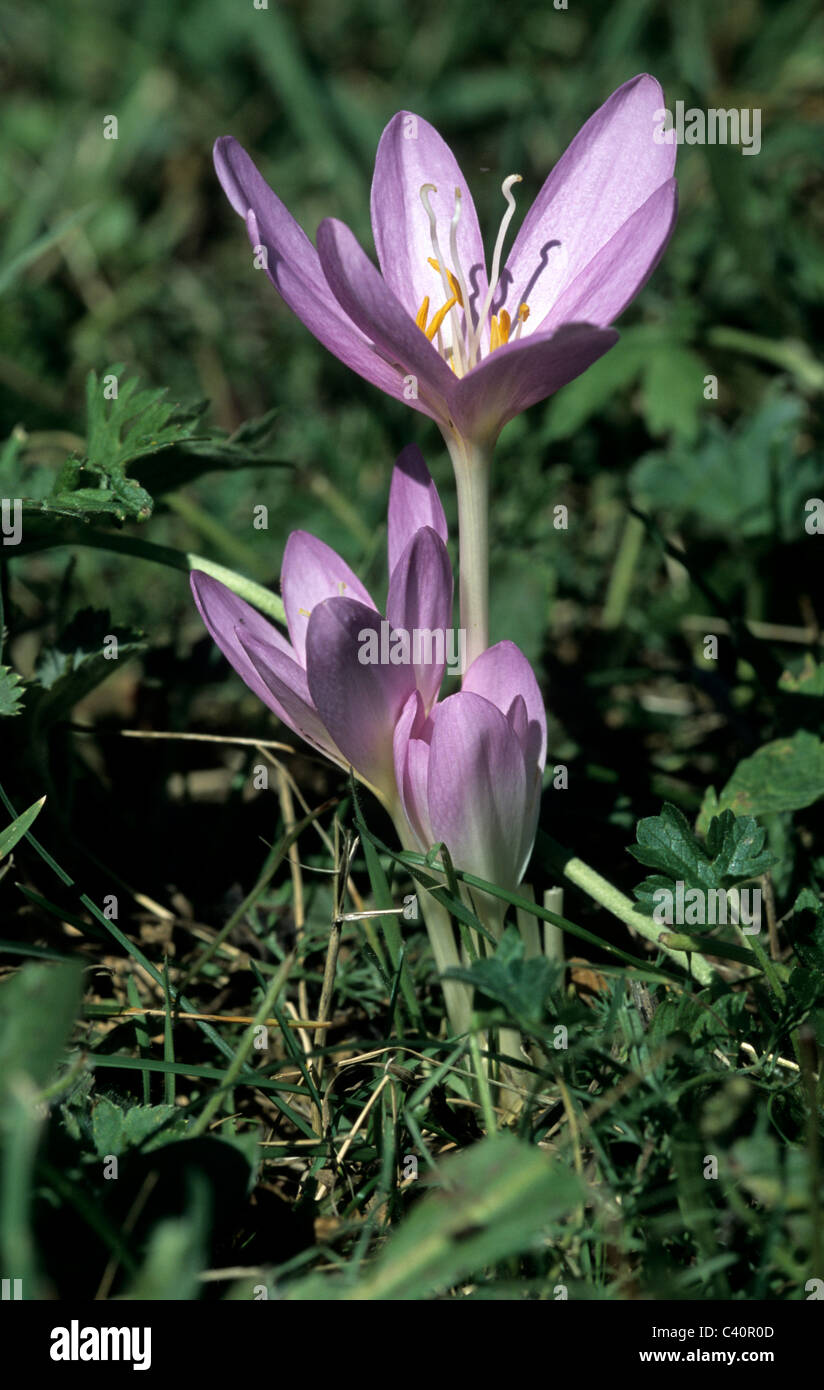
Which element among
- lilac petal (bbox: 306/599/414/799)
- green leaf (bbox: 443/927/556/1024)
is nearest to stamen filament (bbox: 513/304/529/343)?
lilac petal (bbox: 306/599/414/799)

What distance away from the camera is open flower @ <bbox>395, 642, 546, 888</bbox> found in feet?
4.42

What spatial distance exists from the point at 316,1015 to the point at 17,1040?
0.72 m

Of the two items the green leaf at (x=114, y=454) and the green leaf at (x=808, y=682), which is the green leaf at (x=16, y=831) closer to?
the green leaf at (x=114, y=454)

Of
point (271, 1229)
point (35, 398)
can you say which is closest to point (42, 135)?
point (35, 398)

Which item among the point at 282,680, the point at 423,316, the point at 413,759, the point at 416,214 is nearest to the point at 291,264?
the point at 423,316

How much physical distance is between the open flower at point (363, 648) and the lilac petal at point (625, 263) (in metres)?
0.28

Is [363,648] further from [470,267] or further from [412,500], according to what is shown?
[470,267]

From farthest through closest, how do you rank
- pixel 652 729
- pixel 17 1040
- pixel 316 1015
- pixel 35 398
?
pixel 35 398 → pixel 652 729 → pixel 316 1015 → pixel 17 1040

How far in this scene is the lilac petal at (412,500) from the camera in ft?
5.02

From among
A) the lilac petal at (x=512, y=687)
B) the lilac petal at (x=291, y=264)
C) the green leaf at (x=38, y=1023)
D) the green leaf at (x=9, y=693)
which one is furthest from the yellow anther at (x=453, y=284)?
the green leaf at (x=38, y=1023)

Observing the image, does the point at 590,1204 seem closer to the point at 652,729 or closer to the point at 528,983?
the point at 528,983

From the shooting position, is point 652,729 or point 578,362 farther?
point 652,729

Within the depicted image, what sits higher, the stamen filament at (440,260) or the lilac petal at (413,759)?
the stamen filament at (440,260)
